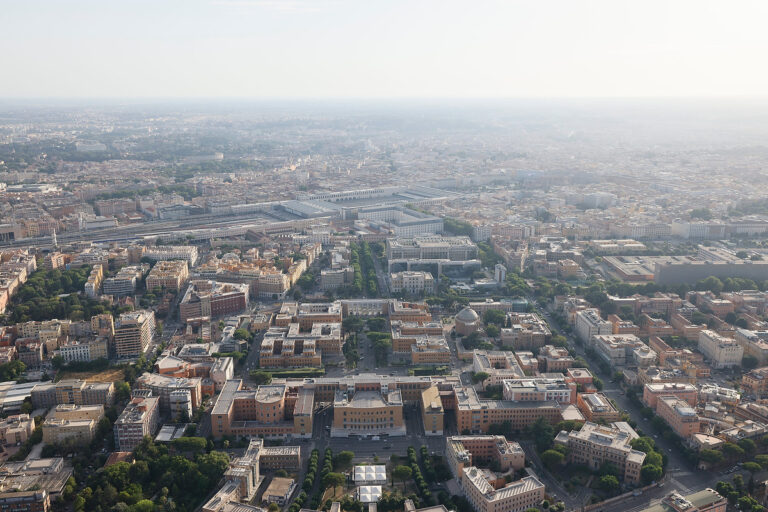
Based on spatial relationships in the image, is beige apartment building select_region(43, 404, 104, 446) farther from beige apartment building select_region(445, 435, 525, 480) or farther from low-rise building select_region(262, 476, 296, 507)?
beige apartment building select_region(445, 435, 525, 480)

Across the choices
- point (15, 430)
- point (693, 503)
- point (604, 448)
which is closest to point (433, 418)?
point (604, 448)

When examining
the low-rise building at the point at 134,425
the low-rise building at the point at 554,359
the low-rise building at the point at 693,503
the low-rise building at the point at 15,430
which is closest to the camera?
the low-rise building at the point at 693,503

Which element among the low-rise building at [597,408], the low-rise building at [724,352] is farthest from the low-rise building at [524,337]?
the low-rise building at [724,352]

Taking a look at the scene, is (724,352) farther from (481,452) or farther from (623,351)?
(481,452)

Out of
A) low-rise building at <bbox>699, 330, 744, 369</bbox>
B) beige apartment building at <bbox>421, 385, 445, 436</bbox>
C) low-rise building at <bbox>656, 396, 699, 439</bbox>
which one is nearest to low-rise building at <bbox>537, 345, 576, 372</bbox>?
low-rise building at <bbox>656, 396, 699, 439</bbox>

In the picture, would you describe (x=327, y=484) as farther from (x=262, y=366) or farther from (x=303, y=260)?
(x=303, y=260)

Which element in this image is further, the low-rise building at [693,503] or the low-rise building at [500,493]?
the low-rise building at [500,493]

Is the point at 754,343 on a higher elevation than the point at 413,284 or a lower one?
higher

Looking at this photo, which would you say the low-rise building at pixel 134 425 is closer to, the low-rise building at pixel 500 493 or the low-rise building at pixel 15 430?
the low-rise building at pixel 15 430
